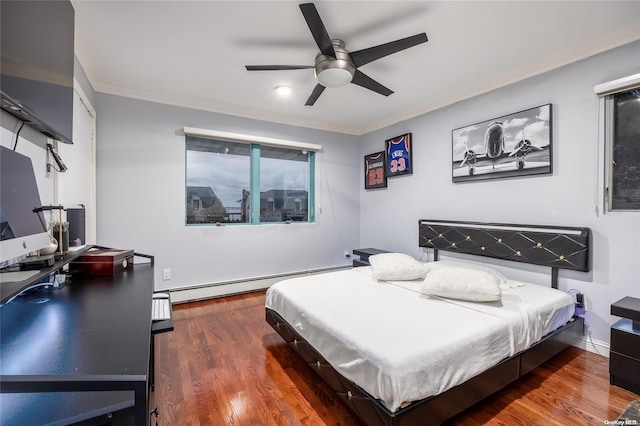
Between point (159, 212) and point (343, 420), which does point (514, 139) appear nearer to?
point (343, 420)

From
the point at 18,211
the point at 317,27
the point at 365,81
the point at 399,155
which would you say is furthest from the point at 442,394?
the point at 399,155

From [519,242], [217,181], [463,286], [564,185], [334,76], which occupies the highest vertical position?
[334,76]

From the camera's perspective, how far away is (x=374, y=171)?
455cm

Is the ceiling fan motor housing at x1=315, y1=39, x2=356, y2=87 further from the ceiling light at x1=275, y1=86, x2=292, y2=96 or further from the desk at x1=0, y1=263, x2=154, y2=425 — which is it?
the desk at x1=0, y1=263, x2=154, y2=425

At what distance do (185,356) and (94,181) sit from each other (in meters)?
2.13

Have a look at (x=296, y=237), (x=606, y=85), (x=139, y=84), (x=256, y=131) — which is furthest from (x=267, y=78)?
(x=606, y=85)

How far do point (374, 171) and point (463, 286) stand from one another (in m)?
2.78

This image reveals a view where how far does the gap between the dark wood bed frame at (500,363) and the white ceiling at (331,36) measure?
5.09 feet

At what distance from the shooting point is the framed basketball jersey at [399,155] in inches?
154

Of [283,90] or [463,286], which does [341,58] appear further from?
[463,286]

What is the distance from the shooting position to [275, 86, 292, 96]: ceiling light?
10.2 feet

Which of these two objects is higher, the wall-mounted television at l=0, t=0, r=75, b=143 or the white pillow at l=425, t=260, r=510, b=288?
the wall-mounted television at l=0, t=0, r=75, b=143

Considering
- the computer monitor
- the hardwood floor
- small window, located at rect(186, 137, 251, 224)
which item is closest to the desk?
the computer monitor

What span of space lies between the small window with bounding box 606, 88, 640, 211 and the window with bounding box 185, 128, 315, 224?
337cm
